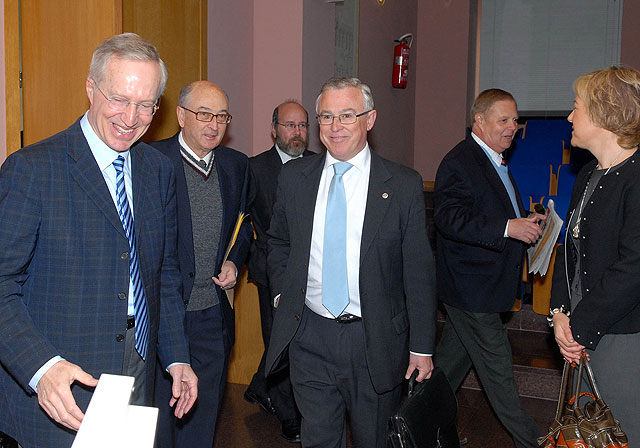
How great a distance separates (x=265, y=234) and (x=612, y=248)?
2.06 m

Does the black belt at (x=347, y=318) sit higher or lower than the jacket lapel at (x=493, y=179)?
lower

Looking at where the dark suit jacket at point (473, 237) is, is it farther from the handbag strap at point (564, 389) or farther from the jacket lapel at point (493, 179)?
the handbag strap at point (564, 389)

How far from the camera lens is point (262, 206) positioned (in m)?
4.06

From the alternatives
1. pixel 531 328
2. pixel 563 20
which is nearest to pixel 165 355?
pixel 531 328

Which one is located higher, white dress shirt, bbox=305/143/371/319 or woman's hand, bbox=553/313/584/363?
white dress shirt, bbox=305/143/371/319

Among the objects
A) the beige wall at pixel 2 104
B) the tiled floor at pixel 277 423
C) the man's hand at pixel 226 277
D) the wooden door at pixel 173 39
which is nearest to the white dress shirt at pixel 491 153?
the man's hand at pixel 226 277

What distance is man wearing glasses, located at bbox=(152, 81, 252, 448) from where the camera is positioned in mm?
3000

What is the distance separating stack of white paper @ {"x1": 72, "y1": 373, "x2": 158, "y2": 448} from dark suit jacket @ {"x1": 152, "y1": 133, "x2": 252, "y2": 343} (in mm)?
1881

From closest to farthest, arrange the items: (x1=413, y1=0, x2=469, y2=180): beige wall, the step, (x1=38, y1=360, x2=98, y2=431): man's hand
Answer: (x1=38, y1=360, x2=98, y2=431): man's hand, the step, (x1=413, y1=0, x2=469, y2=180): beige wall

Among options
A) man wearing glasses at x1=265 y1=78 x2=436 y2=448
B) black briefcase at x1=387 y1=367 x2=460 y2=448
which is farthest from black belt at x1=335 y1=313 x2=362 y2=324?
black briefcase at x1=387 y1=367 x2=460 y2=448

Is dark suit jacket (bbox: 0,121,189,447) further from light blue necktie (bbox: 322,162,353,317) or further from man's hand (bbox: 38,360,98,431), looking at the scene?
light blue necktie (bbox: 322,162,353,317)

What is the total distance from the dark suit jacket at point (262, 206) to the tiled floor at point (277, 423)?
0.91m

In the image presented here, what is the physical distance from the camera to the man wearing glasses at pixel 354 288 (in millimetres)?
2562

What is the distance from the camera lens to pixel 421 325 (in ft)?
8.64
